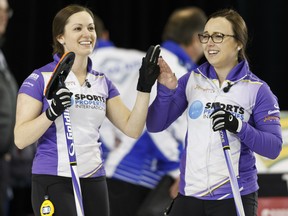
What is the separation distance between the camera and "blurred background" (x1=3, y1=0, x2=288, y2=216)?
6484 mm

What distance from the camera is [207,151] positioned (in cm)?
374

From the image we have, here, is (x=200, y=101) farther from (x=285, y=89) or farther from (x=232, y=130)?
(x=285, y=89)

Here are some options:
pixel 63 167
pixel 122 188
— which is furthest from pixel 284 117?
pixel 63 167

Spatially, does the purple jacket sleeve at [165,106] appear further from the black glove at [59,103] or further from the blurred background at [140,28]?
the blurred background at [140,28]

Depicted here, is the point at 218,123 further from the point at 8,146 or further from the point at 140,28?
the point at 140,28

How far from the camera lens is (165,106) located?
385 centimetres

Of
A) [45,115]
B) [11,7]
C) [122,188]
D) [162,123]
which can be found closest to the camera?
[45,115]

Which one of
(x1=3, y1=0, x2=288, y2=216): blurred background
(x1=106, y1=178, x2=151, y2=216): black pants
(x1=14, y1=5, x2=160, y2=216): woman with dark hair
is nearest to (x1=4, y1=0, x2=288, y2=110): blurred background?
(x1=3, y1=0, x2=288, y2=216): blurred background

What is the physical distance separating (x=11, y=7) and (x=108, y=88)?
107 inches

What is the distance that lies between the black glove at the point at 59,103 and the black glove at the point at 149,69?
367 mm

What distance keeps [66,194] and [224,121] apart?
2.33ft

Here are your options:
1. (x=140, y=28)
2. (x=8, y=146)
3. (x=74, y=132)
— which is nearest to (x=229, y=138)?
(x=74, y=132)

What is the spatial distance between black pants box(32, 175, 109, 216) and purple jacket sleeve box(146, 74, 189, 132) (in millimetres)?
343

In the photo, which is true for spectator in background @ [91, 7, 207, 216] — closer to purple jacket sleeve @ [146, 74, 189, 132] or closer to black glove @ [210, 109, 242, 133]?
purple jacket sleeve @ [146, 74, 189, 132]
